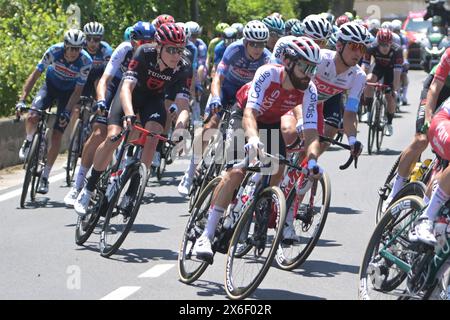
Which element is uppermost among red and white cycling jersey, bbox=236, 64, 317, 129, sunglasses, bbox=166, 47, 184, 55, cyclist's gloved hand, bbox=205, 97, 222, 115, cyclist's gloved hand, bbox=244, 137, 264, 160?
sunglasses, bbox=166, 47, 184, 55

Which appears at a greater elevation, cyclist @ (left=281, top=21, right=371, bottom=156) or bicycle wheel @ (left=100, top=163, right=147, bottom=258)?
cyclist @ (left=281, top=21, right=371, bottom=156)

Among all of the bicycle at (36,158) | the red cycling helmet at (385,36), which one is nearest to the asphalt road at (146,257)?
the bicycle at (36,158)

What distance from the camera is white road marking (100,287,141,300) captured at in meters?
8.56

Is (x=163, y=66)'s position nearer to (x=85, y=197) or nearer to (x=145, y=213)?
(x=85, y=197)

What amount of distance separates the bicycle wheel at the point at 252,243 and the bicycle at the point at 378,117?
10.3m

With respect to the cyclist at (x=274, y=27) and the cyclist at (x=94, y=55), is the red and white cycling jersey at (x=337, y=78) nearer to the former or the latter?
the cyclist at (x=274, y=27)

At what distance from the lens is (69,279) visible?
30.3 ft

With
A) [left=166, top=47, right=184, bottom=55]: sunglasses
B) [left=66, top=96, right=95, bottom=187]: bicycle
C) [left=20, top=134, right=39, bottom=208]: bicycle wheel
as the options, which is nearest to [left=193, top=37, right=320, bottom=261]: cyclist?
[left=166, top=47, right=184, bottom=55]: sunglasses

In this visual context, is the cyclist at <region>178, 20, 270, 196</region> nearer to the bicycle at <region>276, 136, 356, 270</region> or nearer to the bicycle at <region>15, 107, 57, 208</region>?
the bicycle at <region>15, 107, 57, 208</region>

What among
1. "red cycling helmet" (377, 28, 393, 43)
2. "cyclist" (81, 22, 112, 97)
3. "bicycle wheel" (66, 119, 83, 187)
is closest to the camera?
"bicycle wheel" (66, 119, 83, 187)

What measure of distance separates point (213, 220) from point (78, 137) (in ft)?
20.8

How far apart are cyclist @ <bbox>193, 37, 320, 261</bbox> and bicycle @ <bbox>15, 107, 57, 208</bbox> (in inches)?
176
